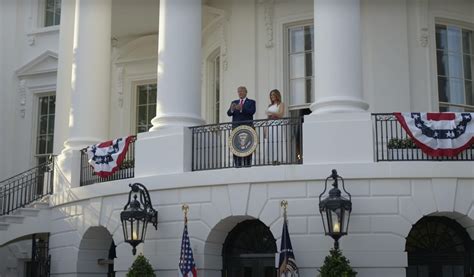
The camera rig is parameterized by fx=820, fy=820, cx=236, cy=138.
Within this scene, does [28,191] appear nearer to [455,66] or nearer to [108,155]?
[108,155]

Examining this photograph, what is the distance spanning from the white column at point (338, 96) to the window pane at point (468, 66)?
5.24 meters

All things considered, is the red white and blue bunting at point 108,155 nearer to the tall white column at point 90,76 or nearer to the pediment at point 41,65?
the tall white column at point 90,76

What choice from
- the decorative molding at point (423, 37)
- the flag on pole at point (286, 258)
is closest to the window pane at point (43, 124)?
the decorative molding at point (423, 37)

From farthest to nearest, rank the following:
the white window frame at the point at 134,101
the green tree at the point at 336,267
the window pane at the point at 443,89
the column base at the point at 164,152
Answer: the white window frame at the point at 134,101 → the window pane at the point at 443,89 → the column base at the point at 164,152 → the green tree at the point at 336,267

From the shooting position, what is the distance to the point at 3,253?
2625cm

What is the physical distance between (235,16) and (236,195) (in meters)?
6.90

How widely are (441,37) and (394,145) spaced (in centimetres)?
544

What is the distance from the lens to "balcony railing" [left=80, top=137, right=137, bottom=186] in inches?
750

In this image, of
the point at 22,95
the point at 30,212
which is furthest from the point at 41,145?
the point at 30,212

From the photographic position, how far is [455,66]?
20.6 metres

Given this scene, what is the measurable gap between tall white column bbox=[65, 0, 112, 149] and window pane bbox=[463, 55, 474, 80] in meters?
9.19

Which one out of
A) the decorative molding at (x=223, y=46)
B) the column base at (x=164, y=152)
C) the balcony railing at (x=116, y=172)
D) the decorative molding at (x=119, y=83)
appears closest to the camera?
the column base at (x=164, y=152)

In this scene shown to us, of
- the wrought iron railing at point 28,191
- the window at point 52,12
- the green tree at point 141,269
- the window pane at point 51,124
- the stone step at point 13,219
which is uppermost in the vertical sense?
the window at point 52,12

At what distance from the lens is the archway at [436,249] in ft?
54.3
